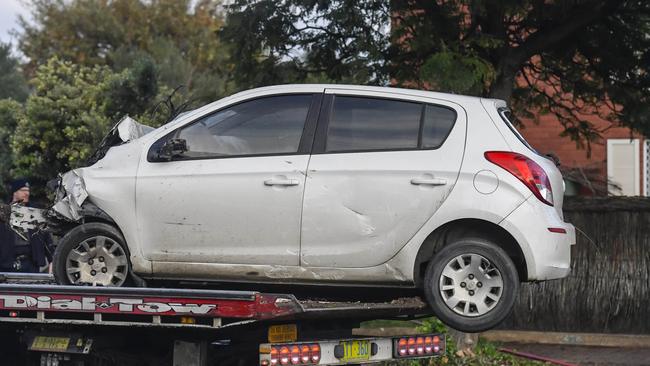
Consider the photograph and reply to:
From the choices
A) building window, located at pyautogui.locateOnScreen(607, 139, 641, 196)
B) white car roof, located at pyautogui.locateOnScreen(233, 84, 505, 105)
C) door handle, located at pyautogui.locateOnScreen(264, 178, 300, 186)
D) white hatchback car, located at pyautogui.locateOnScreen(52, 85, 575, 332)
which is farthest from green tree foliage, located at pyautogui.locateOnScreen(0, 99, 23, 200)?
building window, located at pyautogui.locateOnScreen(607, 139, 641, 196)

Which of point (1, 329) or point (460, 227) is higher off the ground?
point (460, 227)

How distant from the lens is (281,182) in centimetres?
609

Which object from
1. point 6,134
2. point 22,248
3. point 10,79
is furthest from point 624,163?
point 10,79

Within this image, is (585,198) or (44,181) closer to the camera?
(585,198)

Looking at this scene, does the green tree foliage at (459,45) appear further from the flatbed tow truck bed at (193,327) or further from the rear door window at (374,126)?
the flatbed tow truck bed at (193,327)

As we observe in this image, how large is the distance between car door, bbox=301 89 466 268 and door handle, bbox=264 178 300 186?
3.5 inches

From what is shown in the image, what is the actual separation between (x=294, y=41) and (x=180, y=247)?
5134 mm

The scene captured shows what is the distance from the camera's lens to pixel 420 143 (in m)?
6.14

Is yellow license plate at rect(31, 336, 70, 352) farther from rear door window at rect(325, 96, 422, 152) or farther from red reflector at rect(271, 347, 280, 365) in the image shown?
rear door window at rect(325, 96, 422, 152)

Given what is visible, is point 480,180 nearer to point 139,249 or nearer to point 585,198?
point 139,249

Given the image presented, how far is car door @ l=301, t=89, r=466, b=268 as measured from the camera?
19.6 feet

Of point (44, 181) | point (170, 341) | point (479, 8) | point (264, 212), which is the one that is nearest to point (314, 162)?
point (264, 212)

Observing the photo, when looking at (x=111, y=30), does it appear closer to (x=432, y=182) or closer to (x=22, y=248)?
(x=22, y=248)

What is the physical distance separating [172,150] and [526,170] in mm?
2256
